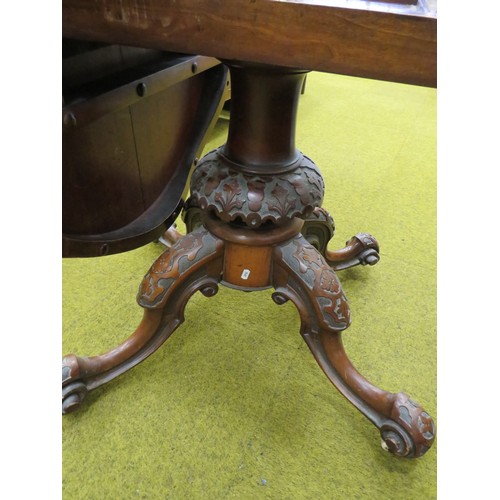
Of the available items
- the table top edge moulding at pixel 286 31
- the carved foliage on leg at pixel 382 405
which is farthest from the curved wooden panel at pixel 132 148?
the carved foliage on leg at pixel 382 405

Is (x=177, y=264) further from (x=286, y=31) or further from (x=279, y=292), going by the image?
(x=286, y=31)

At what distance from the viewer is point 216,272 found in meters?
0.78

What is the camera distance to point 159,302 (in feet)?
2.52

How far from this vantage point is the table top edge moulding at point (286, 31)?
→ 35 centimetres

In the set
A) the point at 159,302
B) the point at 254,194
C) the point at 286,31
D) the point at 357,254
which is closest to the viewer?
the point at 286,31

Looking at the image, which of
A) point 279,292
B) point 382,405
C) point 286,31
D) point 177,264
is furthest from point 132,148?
point 382,405

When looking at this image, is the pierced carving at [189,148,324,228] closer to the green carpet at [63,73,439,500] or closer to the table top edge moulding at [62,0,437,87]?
the table top edge moulding at [62,0,437,87]

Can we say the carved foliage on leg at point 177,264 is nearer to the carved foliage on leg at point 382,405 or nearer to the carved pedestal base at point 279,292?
the carved pedestal base at point 279,292

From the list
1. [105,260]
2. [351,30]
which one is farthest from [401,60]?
[105,260]

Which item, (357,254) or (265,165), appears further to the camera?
(357,254)

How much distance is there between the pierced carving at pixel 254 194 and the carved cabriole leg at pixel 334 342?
10 centimetres

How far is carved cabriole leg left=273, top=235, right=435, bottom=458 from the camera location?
2.37ft

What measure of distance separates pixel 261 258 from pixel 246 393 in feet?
0.99

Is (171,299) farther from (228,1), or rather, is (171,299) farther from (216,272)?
(228,1)
